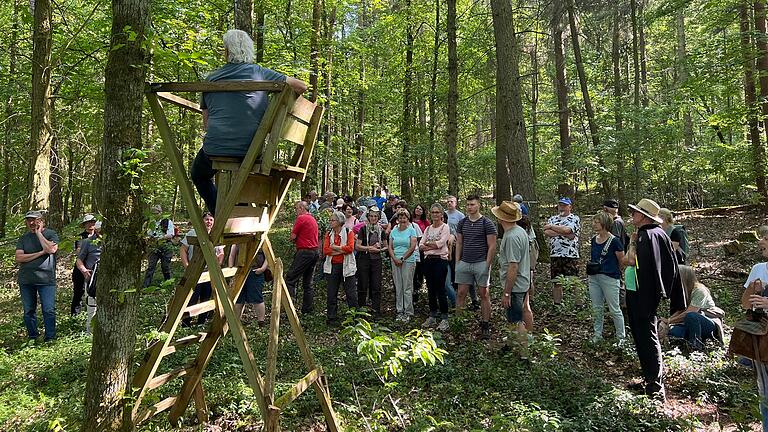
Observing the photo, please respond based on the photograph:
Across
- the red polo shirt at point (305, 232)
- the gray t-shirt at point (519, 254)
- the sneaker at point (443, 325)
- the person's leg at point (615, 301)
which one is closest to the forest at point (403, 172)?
the sneaker at point (443, 325)

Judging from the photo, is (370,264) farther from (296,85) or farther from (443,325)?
(296,85)

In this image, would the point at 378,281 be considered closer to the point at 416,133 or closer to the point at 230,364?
the point at 230,364

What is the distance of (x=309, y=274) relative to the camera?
29.2 feet

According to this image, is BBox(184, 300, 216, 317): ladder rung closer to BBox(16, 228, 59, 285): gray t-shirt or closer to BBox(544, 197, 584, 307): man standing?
BBox(16, 228, 59, 285): gray t-shirt

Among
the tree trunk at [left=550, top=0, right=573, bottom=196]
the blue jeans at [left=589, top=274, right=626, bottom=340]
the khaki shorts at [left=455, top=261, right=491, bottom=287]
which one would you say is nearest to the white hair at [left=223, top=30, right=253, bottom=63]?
the khaki shorts at [left=455, top=261, right=491, bottom=287]

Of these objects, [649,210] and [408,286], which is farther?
[408,286]

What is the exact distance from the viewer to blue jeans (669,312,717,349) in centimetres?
670

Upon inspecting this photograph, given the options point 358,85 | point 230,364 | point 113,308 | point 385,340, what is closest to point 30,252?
point 230,364

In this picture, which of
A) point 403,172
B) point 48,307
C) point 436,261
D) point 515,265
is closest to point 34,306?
point 48,307

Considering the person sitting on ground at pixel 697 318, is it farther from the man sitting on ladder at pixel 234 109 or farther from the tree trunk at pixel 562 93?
the tree trunk at pixel 562 93

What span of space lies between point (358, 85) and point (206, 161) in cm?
2095

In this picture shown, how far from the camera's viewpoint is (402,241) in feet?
28.2

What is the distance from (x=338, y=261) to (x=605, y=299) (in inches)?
174

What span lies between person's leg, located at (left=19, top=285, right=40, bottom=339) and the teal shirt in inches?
226
